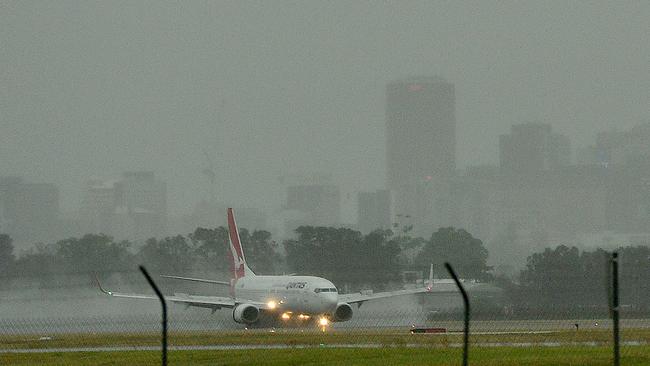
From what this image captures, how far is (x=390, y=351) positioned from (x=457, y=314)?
28230 millimetres

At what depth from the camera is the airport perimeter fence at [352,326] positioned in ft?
126

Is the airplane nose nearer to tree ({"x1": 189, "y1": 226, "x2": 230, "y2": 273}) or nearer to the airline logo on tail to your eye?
the airline logo on tail

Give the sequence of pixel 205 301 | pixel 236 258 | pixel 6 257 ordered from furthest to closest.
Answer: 1. pixel 6 257
2. pixel 236 258
3. pixel 205 301

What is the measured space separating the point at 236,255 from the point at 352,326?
17.2 metres

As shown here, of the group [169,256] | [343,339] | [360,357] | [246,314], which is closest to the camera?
[360,357]

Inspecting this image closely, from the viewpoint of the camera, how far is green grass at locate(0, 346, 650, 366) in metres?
31.2

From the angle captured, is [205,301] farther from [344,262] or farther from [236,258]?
[344,262]

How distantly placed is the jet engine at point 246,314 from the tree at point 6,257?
27189 millimetres

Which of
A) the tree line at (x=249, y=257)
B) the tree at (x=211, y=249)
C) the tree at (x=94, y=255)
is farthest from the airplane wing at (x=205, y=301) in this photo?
the tree at (x=211, y=249)

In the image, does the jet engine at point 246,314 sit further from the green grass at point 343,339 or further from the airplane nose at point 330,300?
the green grass at point 343,339

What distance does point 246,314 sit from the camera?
66.5 meters

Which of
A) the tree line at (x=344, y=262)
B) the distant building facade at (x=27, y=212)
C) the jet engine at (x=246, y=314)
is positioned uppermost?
→ the distant building facade at (x=27, y=212)

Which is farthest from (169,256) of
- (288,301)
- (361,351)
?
(361,351)

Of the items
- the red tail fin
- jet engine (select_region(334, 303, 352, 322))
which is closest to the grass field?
jet engine (select_region(334, 303, 352, 322))
